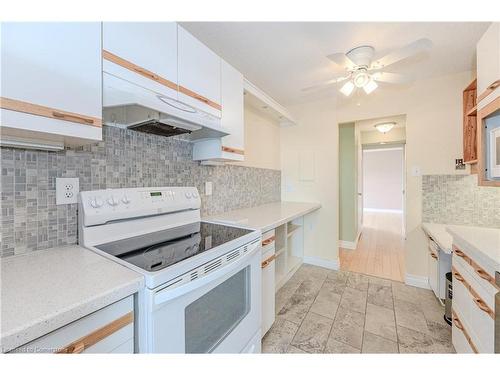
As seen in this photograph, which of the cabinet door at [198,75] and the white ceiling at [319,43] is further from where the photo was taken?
the white ceiling at [319,43]

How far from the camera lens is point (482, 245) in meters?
1.06

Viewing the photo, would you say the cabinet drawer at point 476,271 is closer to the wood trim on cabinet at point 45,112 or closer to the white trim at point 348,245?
the wood trim on cabinet at point 45,112

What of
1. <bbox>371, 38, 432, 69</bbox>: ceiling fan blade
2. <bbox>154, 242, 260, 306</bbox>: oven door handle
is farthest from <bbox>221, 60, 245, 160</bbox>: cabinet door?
<bbox>371, 38, 432, 69</bbox>: ceiling fan blade

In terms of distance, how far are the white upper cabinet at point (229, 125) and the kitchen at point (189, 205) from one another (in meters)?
0.02

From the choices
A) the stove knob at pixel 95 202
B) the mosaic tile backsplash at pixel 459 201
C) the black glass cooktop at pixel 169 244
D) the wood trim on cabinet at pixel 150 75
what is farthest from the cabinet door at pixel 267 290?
the mosaic tile backsplash at pixel 459 201

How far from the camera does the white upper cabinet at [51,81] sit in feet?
2.25

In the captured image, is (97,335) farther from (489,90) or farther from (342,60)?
(489,90)

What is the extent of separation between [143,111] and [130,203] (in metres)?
0.52

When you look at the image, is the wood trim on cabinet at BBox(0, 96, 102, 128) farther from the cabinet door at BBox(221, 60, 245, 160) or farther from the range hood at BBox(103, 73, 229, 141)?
the cabinet door at BBox(221, 60, 245, 160)

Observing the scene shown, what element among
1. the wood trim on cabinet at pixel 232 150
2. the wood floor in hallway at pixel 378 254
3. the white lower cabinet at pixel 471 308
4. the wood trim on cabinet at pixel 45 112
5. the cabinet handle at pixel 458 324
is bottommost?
the wood floor in hallway at pixel 378 254

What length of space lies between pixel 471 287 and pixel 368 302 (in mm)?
1084

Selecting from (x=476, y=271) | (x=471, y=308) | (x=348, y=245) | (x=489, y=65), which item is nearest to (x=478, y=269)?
(x=476, y=271)
